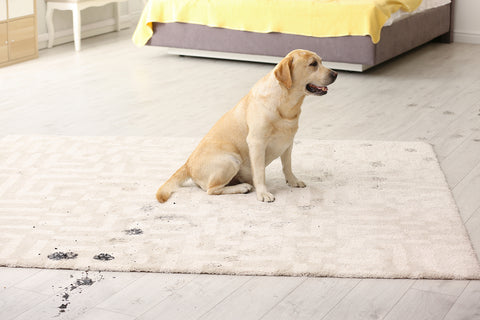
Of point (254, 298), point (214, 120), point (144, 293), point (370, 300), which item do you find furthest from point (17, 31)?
point (370, 300)

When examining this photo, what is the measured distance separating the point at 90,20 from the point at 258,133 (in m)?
4.35

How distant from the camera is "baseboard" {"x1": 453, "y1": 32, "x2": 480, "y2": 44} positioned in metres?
6.06

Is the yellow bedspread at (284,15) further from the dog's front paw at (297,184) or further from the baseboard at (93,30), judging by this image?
the dog's front paw at (297,184)

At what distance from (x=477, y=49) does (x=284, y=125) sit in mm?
3597

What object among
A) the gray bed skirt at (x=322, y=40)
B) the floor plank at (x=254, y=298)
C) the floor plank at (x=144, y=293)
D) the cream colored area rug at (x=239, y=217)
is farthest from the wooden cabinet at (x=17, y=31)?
the floor plank at (x=254, y=298)

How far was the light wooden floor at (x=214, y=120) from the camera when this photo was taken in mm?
2057

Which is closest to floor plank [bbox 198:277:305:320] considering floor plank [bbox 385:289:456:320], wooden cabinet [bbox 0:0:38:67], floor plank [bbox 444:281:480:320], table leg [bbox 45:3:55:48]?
floor plank [bbox 385:289:456:320]

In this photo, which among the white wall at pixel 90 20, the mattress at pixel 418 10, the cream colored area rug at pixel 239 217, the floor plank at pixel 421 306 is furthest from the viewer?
the white wall at pixel 90 20

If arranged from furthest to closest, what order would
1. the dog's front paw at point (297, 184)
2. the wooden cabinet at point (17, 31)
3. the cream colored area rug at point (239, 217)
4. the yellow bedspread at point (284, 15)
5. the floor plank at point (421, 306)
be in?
the wooden cabinet at point (17, 31) → the yellow bedspread at point (284, 15) → the dog's front paw at point (297, 184) → the cream colored area rug at point (239, 217) → the floor plank at point (421, 306)

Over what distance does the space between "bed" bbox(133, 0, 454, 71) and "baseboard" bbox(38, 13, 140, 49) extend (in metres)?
0.99

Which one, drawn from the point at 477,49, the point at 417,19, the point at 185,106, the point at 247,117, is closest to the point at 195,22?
the point at 185,106

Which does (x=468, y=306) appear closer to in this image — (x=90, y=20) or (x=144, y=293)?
(x=144, y=293)

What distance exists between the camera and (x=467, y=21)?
6.11 m

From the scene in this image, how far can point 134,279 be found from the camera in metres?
2.22
